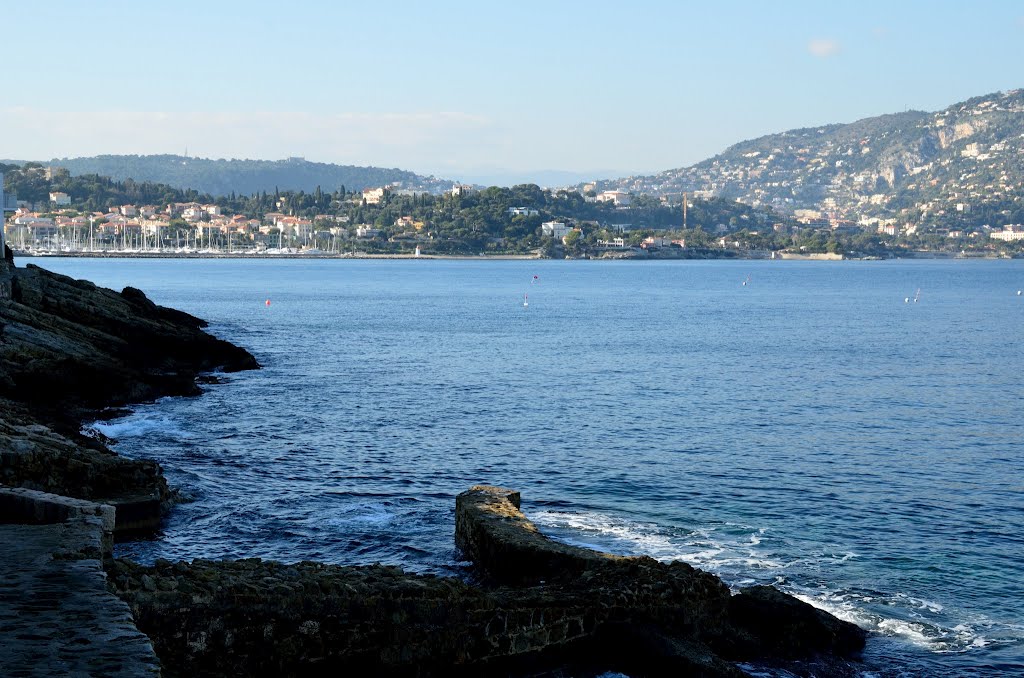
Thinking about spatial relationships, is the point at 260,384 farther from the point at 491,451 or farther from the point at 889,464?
the point at 889,464

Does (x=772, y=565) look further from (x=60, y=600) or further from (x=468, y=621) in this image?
(x=60, y=600)

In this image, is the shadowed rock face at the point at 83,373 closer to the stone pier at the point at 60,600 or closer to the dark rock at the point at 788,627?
the stone pier at the point at 60,600

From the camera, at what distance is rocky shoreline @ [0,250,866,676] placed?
9.91 meters

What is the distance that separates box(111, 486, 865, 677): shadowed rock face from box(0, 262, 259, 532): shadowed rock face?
5.08 metres

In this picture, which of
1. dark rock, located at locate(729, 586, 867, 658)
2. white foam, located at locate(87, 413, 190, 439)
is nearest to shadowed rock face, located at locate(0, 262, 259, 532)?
white foam, located at locate(87, 413, 190, 439)

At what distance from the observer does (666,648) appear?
452 inches

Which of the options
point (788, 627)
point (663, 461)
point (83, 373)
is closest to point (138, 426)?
point (83, 373)

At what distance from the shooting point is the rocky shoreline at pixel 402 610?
9.91 metres

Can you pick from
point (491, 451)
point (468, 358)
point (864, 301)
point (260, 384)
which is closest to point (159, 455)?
point (491, 451)

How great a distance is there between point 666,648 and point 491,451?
1342 cm

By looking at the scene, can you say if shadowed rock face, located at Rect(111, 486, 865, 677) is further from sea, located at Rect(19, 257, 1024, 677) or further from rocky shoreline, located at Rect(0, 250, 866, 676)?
sea, located at Rect(19, 257, 1024, 677)

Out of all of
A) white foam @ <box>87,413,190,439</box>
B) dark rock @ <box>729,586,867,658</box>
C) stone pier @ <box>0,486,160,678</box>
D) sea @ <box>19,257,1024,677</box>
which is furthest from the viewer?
white foam @ <box>87,413,190,439</box>

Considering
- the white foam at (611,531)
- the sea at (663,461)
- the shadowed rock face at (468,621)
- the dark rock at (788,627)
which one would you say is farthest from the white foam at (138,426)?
the dark rock at (788,627)

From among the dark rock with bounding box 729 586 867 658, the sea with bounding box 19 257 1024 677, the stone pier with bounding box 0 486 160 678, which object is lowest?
the sea with bounding box 19 257 1024 677
